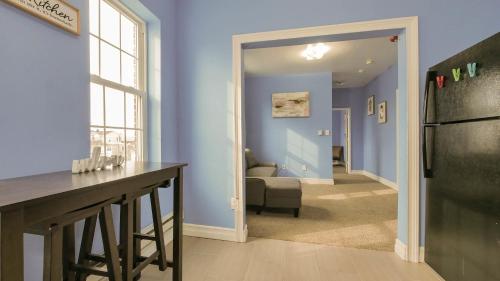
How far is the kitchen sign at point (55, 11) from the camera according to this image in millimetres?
1189

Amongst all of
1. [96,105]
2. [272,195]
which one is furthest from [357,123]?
[96,105]

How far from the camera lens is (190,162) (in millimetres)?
2584

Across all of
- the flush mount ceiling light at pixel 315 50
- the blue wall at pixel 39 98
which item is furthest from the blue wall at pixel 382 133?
the blue wall at pixel 39 98

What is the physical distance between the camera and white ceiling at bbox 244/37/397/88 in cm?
386

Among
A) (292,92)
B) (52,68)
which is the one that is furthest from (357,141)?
(52,68)

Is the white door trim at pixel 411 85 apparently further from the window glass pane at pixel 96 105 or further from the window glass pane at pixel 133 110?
the window glass pane at pixel 96 105

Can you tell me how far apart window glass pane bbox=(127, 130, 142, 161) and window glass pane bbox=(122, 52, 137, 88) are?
454 mm

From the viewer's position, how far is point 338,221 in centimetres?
304

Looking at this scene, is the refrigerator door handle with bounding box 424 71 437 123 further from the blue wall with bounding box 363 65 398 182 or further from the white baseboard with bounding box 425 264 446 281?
the blue wall with bounding box 363 65 398 182

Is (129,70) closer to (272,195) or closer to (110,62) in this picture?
(110,62)

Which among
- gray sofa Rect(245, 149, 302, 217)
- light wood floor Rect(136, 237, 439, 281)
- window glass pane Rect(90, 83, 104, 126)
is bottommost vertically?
light wood floor Rect(136, 237, 439, 281)

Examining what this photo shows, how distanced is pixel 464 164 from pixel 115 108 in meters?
2.59

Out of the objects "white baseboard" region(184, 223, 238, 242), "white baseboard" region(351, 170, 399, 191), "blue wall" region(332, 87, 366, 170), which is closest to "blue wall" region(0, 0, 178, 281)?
"white baseboard" region(184, 223, 238, 242)

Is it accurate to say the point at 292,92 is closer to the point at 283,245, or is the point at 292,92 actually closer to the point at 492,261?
the point at 283,245
